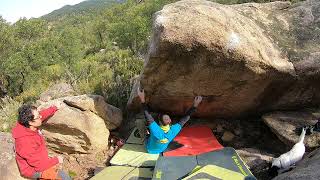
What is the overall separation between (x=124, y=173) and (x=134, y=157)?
602 mm

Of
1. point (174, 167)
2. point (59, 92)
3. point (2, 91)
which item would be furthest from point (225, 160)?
point (2, 91)

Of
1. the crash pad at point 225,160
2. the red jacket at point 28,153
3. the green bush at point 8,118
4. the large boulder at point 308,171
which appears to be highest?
the red jacket at point 28,153

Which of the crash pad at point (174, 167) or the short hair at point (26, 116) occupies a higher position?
the short hair at point (26, 116)

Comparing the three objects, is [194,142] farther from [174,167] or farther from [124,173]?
[124,173]

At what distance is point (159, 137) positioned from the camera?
24.7 feet

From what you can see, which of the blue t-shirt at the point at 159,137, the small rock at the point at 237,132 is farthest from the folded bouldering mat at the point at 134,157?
the small rock at the point at 237,132

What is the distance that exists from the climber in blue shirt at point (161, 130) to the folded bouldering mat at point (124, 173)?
65 centimetres

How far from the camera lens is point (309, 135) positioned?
7.30 meters

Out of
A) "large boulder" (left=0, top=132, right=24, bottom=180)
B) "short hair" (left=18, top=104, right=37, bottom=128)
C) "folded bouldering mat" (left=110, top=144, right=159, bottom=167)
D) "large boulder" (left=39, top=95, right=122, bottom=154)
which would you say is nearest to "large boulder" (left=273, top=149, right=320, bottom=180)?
"folded bouldering mat" (left=110, top=144, right=159, bottom=167)

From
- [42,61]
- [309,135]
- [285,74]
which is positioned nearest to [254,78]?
[285,74]

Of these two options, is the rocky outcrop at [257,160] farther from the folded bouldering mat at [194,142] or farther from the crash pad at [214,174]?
the crash pad at [214,174]

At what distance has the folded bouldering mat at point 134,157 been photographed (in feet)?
24.4

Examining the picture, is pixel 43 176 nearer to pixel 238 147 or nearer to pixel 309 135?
pixel 238 147

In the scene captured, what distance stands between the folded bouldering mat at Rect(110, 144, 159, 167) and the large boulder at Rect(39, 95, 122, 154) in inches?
23.8
